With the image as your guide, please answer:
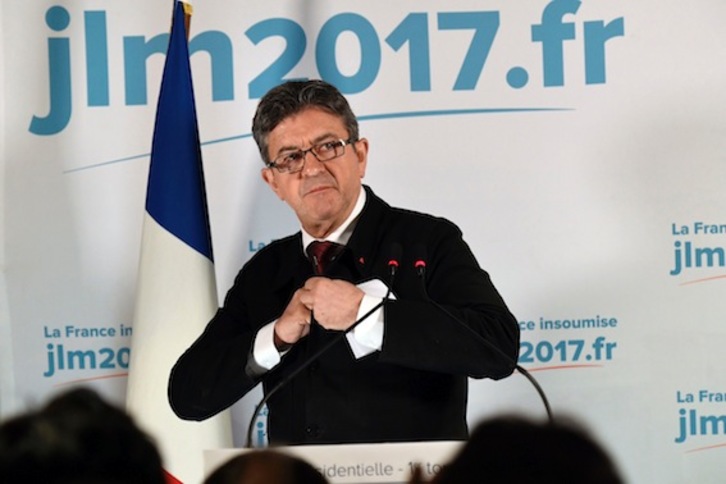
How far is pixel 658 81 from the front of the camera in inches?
139

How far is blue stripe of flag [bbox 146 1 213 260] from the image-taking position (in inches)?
128

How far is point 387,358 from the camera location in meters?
2.27

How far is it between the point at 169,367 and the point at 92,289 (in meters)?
0.50

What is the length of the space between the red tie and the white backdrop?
86cm

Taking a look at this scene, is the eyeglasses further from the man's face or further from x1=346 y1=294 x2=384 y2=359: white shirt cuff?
x1=346 y1=294 x2=384 y2=359: white shirt cuff

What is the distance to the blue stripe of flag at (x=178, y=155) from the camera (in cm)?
325

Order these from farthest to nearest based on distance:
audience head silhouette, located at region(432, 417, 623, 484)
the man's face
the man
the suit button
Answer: the man's face
the suit button
the man
audience head silhouette, located at region(432, 417, 623, 484)

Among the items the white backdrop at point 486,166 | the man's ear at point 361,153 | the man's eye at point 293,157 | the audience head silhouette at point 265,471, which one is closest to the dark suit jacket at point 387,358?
the man's ear at point 361,153

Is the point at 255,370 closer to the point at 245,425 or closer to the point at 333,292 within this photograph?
the point at 333,292

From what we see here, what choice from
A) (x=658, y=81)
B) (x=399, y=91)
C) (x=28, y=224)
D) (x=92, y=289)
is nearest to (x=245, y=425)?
(x=92, y=289)

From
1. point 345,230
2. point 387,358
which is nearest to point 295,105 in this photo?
point 345,230

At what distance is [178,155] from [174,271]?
36 centimetres

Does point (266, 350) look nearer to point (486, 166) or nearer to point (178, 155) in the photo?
point (178, 155)

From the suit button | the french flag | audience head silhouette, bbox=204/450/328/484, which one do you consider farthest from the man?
audience head silhouette, bbox=204/450/328/484
